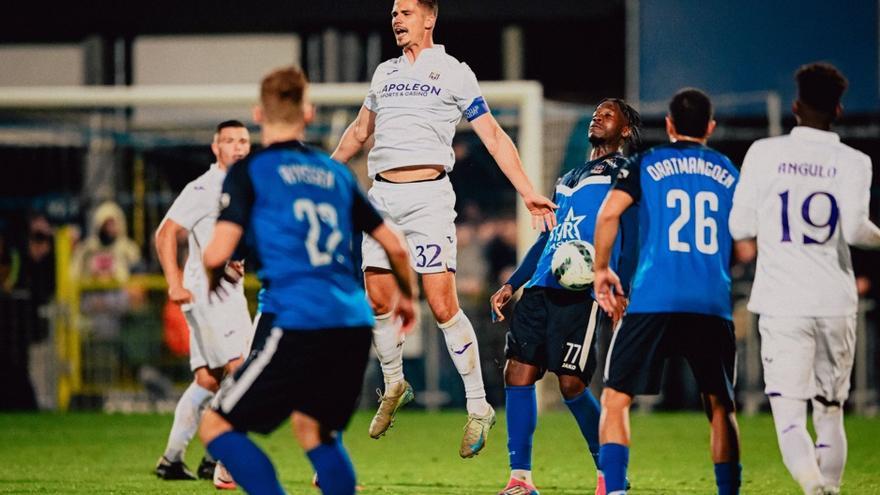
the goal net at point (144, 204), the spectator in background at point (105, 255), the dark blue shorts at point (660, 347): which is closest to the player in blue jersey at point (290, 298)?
the dark blue shorts at point (660, 347)

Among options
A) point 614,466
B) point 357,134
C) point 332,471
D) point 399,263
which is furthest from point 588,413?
point 332,471

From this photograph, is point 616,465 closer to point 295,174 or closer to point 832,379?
point 832,379

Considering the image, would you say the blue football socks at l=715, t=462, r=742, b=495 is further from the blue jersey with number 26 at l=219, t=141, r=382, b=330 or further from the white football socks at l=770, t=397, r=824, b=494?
the blue jersey with number 26 at l=219, t=141, r=382, b=330

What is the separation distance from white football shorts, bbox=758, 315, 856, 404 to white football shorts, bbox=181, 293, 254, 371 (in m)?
4.08

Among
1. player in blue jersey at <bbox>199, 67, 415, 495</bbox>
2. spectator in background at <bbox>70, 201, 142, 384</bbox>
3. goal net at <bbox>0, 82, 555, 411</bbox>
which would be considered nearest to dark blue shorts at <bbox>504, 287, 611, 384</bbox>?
player in blue jersey at <bbox>199, 67, 415, 495</bbox>

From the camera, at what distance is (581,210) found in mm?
8672

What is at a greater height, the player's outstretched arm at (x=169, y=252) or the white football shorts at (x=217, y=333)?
the player's outstretched arm at (x=169, y=252)

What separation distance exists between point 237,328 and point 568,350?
9.03ft

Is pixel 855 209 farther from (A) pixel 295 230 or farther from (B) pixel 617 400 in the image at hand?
(A) pixel 295 230

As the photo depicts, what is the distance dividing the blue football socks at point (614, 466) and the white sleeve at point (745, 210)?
1132mm

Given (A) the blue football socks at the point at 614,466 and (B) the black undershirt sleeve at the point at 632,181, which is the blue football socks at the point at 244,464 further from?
(B) the black undershirt sleeve at the point at 632,181

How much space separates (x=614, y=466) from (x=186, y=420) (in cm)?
400

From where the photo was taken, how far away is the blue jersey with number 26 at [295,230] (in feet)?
20.8

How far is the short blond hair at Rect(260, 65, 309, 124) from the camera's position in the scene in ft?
21.1
